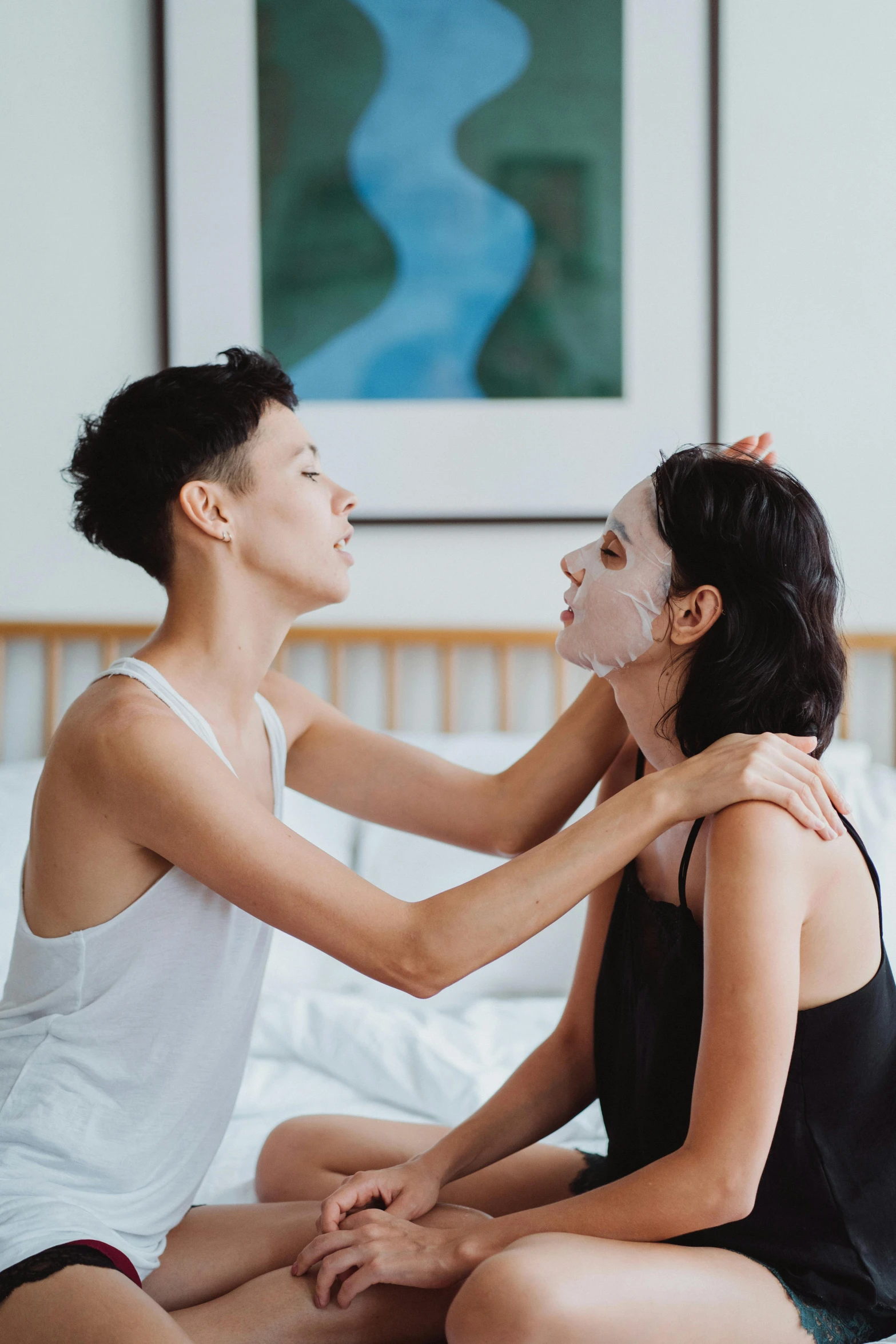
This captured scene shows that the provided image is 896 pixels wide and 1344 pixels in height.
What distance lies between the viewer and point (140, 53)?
7.48ft

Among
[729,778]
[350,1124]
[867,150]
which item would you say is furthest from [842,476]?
[350,1124]

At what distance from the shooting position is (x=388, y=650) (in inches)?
91.1

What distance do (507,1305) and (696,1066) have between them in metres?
0.29

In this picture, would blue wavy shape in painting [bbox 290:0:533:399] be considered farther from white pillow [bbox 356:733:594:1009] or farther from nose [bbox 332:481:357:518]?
nose [bbox 332:481:357:518]

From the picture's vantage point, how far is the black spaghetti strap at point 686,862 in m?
1.08

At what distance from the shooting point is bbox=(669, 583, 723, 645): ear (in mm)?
1104

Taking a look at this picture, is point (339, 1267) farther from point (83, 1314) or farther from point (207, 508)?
point (207, 508)

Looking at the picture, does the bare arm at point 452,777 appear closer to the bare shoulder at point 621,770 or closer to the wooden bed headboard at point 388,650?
the bare shoulder at point 621,770

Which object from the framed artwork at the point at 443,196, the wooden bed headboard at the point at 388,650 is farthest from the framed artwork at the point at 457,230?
the wooden bed headboard at the point at 388,650

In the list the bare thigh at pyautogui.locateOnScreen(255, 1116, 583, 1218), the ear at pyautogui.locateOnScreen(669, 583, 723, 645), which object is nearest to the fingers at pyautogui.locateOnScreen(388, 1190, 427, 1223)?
the bare thigh at pyautogui.locateOnScreen(255, 1116, 583, 1218)

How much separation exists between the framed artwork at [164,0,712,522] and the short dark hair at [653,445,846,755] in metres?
1.18

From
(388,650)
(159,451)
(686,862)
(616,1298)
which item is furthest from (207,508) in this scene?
(388,650)

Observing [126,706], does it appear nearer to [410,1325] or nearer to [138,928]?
[138,928]

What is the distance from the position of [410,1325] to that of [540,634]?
1412 mm
